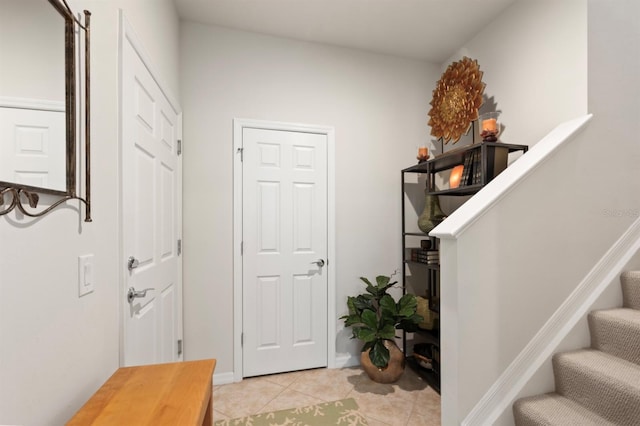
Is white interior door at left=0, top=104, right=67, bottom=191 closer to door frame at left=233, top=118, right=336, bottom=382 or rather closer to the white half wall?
the white half wall

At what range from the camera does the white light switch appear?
964 mm

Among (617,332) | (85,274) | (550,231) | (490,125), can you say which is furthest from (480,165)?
(85,274)

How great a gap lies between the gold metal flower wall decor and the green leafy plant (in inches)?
53.2

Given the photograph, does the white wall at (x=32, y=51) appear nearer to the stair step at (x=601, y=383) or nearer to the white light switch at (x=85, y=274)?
the white light switch at (x=85, y=274)

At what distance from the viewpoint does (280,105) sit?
259 centimetres

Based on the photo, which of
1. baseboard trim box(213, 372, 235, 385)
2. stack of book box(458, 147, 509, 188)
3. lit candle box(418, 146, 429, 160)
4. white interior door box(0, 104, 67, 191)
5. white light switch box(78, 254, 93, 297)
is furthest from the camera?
lit candle box(418, 146, 429, 160)

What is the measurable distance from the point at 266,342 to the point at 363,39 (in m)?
2.71

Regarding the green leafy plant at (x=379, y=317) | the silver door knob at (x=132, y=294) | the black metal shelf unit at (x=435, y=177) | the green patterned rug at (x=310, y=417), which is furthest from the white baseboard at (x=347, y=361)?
the silver door knob at (x=132, y=294)

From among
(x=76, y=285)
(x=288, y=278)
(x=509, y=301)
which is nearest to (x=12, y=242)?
(x=76, y=285)

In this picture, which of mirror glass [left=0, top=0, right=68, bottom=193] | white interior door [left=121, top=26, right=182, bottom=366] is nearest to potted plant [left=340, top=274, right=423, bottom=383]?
white interior door [left=121, top=26, right=182, bottom=366]

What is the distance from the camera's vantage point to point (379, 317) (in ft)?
8.52

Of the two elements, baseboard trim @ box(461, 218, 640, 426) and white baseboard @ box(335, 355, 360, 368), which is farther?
white baseboard @ box(335, 355, 360, 368)

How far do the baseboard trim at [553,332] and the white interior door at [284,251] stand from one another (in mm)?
1458

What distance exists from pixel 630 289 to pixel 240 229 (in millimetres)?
2441
